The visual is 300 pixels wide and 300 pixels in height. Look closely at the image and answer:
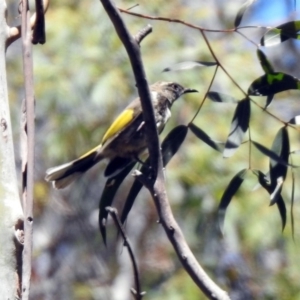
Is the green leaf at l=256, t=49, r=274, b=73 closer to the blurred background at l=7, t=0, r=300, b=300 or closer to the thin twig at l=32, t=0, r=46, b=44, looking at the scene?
the thin twig at l=32, t=0, r=46, b=44

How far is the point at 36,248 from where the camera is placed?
553cm

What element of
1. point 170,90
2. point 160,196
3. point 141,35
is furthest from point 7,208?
point 170,90

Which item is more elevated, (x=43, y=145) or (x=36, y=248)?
(x=43, y=145)

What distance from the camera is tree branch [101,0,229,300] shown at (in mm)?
1567

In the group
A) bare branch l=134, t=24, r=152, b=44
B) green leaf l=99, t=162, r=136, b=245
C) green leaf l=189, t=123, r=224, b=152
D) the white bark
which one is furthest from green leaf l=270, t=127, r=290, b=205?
the white bark

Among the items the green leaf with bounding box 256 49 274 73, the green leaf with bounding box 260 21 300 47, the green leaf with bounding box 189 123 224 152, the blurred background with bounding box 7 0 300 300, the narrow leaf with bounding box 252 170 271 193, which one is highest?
the green leaf with bounding box 260 21 300 47

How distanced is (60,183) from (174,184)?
6.04 ft

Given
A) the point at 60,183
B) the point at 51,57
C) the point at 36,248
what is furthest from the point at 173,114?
the point at 60,183

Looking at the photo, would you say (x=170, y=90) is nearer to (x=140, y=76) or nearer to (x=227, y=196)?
(x=227, y=196)

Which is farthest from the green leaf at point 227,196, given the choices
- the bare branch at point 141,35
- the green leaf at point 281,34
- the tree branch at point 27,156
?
the tree branch at point 27,156

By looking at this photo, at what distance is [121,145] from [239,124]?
722 millimetres

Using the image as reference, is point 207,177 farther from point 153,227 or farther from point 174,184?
point 153,227

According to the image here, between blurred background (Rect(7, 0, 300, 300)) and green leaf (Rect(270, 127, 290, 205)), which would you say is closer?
green leaf (Rect(270, 127, 290, 205))

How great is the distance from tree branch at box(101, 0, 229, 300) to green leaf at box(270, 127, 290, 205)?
555 mm
